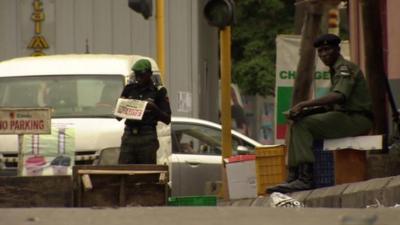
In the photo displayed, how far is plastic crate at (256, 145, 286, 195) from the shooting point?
1358cm

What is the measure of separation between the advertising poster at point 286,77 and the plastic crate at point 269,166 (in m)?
2.92

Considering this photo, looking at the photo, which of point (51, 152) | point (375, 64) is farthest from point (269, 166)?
point (51, 152)

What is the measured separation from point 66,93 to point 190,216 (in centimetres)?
589

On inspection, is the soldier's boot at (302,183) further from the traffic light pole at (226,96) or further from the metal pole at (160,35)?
the metal pole at (160,35)

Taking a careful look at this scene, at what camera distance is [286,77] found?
1705 cm

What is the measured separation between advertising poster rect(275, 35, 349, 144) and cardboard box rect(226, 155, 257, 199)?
212 cm

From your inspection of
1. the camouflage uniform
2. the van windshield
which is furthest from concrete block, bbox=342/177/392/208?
the van windshield


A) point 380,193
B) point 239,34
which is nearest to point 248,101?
→ point 239,34

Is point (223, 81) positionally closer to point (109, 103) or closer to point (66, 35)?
point (109, 103)

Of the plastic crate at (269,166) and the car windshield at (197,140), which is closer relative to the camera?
the plastic crate at (269,166)

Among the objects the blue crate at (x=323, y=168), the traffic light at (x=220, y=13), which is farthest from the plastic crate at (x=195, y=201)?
the traffic light at (x=220, y=13)

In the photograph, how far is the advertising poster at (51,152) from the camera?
13.6 meters

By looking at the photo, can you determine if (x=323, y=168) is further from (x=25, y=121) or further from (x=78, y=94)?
(x=78, y=94)

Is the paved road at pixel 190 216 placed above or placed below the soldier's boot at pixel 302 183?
above
